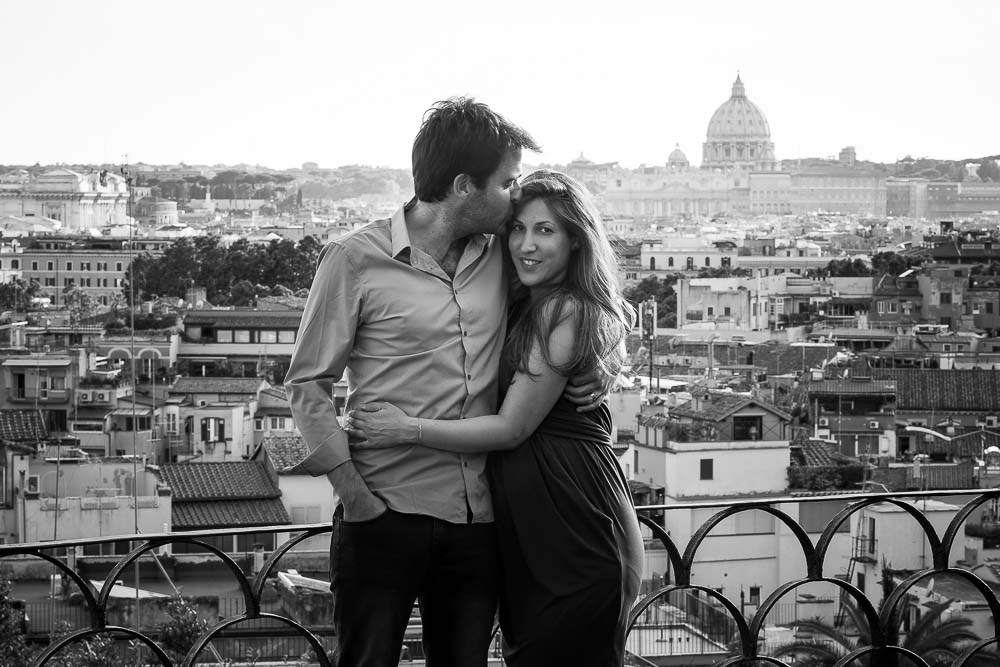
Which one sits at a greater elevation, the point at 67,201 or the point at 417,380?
the point at 67,201

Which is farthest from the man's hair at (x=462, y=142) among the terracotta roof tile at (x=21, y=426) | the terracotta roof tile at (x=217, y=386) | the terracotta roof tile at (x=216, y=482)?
the terracotta roof tile at (x=217, y=386)

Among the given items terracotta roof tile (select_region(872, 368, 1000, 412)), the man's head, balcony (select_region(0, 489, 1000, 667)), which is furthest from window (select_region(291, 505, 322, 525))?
the man's head

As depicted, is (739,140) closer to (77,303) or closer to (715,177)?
(715,177)

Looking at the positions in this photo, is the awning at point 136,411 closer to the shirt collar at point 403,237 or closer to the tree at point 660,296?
the shirt collar at point 403,237

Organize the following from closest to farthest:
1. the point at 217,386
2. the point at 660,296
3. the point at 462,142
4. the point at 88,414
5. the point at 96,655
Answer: the point at 462,142, the point at 96,655, the point at 88,414, the point at 217,386, the point at 660,296

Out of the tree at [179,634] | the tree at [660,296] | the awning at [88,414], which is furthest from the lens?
the tree at [660,296]

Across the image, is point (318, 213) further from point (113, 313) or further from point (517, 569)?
point (517, 569)

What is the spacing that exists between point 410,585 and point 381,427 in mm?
197

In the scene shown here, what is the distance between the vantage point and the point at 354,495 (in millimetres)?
2127

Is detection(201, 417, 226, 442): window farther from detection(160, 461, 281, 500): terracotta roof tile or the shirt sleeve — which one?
the shirt sleeve

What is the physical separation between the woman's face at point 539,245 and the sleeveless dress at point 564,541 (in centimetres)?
16

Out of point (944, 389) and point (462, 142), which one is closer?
point (462, 142)

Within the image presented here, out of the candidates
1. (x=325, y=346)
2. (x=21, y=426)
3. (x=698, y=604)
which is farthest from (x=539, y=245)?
(x=21, y=426)

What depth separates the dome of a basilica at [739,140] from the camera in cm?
11319
